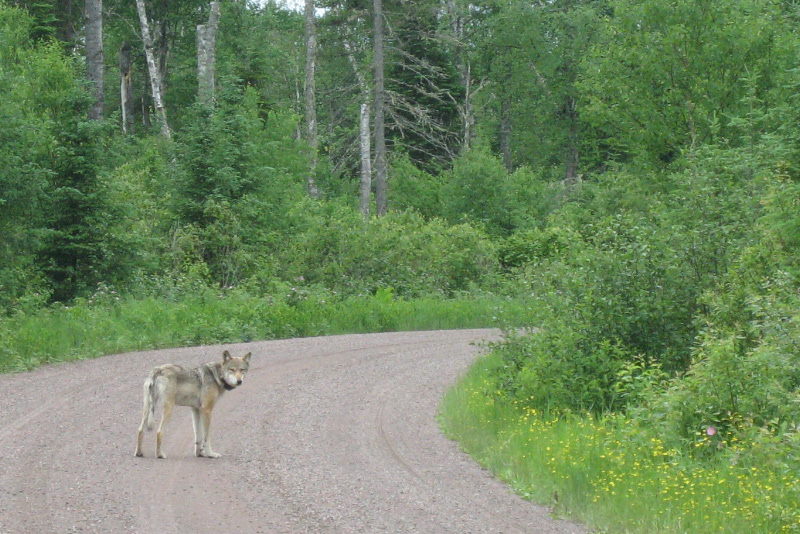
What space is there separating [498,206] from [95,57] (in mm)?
19281

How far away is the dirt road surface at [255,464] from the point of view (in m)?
7.85

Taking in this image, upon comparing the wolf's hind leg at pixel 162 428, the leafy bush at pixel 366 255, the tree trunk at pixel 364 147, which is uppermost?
the tree trunk at pixel 364 147

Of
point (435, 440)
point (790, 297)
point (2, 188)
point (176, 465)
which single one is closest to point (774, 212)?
point (790, 297)

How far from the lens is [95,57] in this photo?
25.2m

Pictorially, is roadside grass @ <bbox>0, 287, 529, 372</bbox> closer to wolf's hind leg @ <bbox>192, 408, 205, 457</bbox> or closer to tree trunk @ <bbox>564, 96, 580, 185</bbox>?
wolf's hind leg @ <bbox>192, 408, 205, 457</bbox>

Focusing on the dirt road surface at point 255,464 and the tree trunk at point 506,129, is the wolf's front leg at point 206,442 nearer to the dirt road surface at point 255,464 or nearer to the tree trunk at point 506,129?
the dirt road surface at point 255,464

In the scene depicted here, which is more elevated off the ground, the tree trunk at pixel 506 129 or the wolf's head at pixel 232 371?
the tree trunk at pixel 506 129

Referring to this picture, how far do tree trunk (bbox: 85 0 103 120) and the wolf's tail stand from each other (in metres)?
15.2

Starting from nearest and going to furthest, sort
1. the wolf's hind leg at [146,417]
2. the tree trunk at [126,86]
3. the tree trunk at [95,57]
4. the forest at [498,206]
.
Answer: the wolf's hind leg at [146,417], the forest at [498,206], the tree trunk at [95,57], the tree trunk at [126,86]

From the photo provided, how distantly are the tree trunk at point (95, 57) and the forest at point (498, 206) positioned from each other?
0.07 m

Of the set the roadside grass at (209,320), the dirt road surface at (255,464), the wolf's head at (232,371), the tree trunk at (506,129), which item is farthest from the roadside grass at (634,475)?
the tree trunk at (506,129)

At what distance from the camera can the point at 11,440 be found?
10.5 m

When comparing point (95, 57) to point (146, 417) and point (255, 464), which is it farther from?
point (255, 464)

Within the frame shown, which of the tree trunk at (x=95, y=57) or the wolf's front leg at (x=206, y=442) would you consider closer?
the wolf's front leg at (x=206, y=442)
